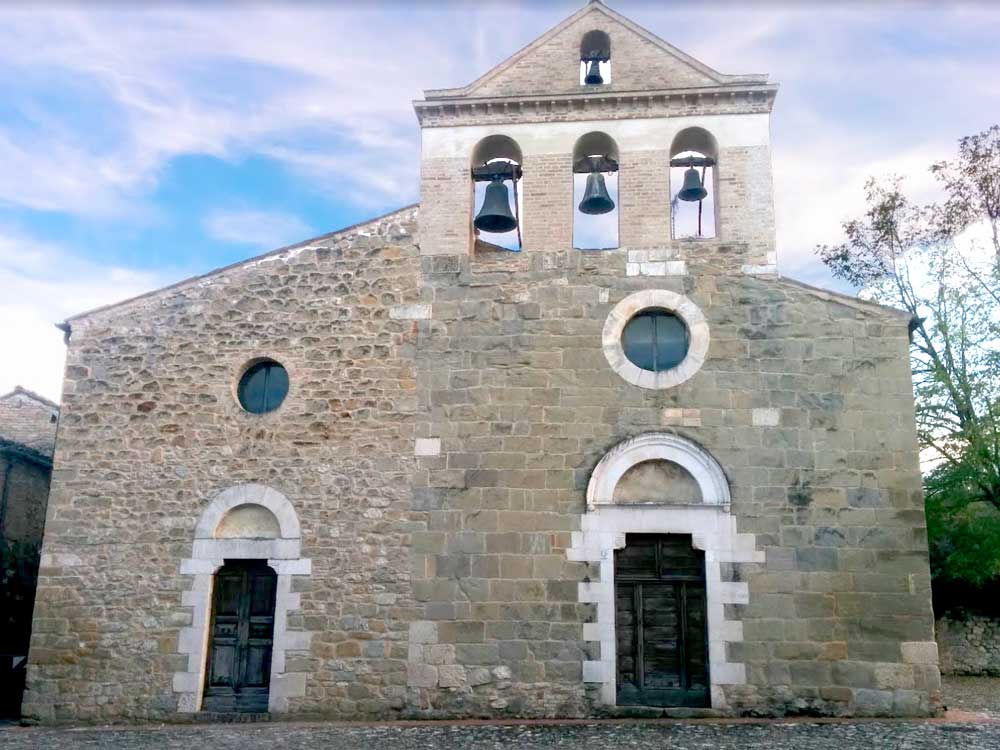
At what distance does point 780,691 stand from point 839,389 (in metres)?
3.47

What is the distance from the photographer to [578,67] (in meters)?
11.9

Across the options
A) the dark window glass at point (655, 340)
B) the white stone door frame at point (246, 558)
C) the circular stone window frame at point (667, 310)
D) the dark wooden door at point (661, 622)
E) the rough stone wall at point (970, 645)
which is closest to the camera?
the dark wooden door at point (661, 622)

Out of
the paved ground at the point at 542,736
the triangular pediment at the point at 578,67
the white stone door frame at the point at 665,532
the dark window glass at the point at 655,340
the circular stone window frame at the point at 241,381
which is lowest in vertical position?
the paved ground at the point at 542,736

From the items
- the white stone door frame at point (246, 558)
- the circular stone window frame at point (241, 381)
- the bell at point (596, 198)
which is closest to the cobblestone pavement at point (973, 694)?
the bell at point (596, 198)

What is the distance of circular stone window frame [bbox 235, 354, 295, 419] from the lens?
11.4 m

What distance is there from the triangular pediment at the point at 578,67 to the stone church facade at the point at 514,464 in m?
0.04

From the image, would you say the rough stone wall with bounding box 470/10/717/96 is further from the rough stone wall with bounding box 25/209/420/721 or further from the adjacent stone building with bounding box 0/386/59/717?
the adjacent stone building with bounding box 0/386/59/717

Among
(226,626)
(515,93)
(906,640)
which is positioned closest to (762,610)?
(906,640)

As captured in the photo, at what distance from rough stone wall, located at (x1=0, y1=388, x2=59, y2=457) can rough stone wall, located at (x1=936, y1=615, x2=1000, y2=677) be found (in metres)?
17.1

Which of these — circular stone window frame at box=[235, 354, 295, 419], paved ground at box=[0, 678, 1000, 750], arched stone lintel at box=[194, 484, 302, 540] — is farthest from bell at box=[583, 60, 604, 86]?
paved ground at box=[0, 678, 1000, 750]

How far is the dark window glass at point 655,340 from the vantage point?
11.0 meters

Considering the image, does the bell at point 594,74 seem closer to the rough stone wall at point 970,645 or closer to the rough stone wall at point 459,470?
the rough stone wall at point 459,470

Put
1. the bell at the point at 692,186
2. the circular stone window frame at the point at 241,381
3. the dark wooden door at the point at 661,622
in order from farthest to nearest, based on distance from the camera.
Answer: the bell at the point at 692,186 → the circular stone window frame at the point at 241,381 → the dark wooden door at the point at 661,622

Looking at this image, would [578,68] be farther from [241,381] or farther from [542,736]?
[542,736]
